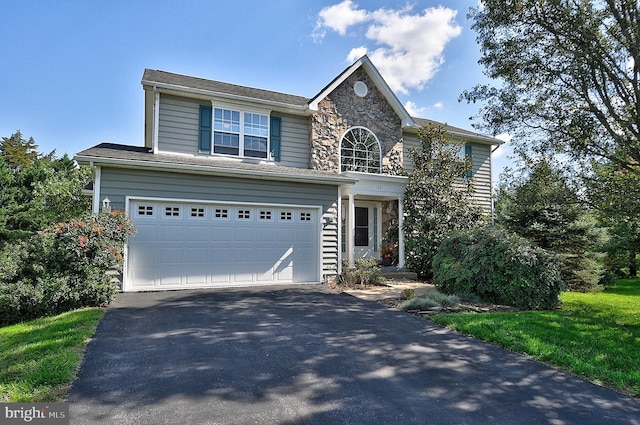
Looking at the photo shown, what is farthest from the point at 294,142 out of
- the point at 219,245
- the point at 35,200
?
the point at 35,200

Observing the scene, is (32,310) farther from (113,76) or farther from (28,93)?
(28,93)

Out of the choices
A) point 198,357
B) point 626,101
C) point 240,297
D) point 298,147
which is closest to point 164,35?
point 298,147

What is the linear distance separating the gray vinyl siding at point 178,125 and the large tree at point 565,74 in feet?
25.7

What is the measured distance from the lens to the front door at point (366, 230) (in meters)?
13.0

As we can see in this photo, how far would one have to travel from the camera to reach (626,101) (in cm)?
755

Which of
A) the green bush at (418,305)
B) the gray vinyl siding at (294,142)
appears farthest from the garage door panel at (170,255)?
the green bush at (418,305)

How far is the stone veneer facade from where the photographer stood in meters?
12.4

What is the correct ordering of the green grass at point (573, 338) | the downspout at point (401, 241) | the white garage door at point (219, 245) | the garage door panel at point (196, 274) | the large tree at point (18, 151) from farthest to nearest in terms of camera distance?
the large tree at point (18, 151) < the downspout at point (401, 241) < the garage door panel at point (196, 274) < the white garage door at point (219, 245) < the green grass at point (573, 338)

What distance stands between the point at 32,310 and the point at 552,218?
14937 millimetres

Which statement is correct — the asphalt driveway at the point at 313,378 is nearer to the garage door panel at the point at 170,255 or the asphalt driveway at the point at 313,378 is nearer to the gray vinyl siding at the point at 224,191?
the garage door panel at the point at 170,255

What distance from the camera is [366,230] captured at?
13.3 m

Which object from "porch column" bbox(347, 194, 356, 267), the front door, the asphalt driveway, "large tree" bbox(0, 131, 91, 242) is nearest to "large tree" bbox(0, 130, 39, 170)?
"large tree" bbox(0, 131, 91, 242)

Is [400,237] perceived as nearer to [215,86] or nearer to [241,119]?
[241,119]

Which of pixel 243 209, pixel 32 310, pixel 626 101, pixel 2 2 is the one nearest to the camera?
pixel 32 310
